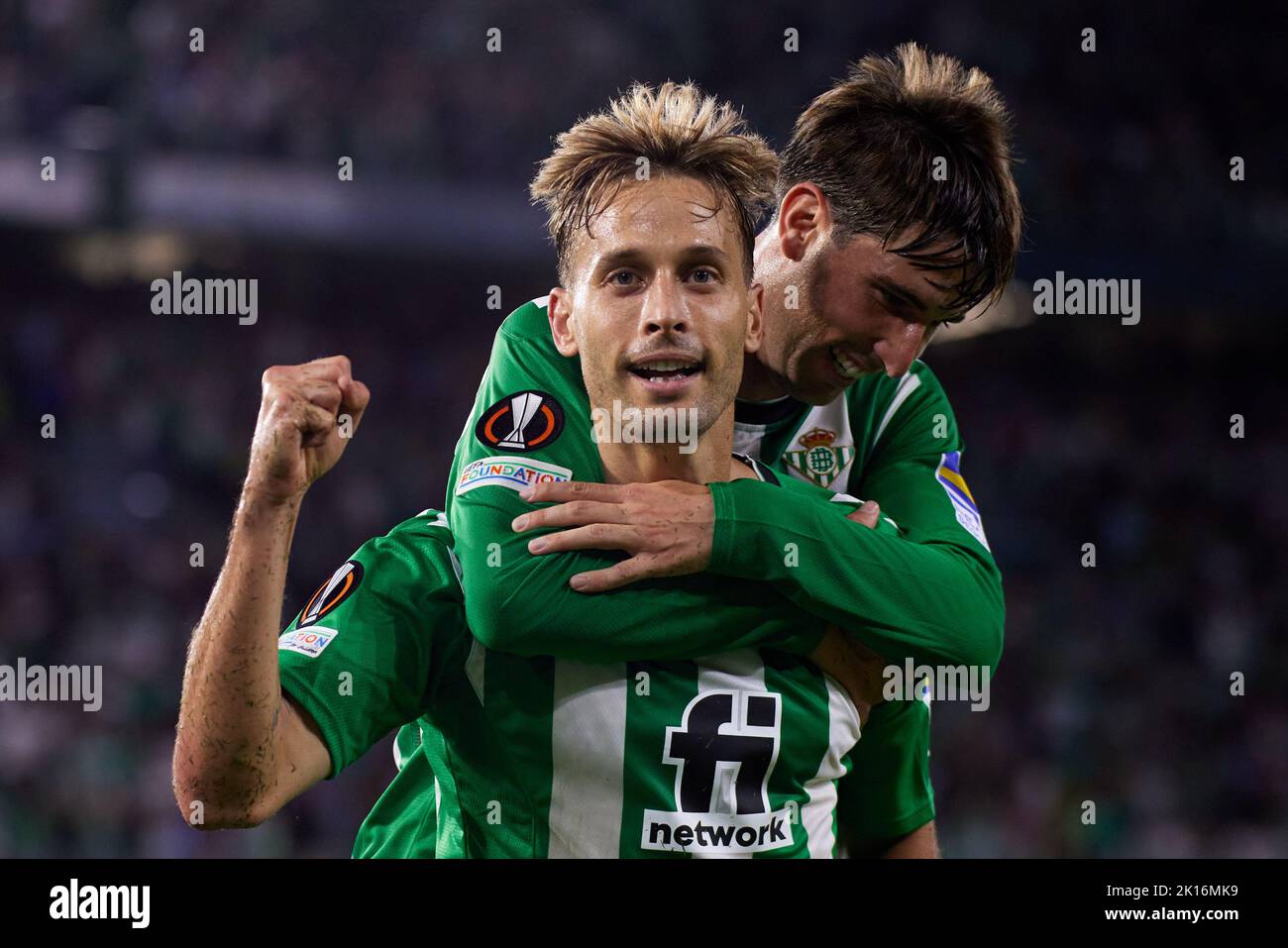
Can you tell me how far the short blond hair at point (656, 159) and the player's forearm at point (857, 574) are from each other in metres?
0.44

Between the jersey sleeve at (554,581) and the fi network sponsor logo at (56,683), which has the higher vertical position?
the jersey sleeve at (554,581)

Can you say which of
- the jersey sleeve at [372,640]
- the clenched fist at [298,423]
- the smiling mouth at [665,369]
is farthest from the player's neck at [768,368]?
the clenched fist at [298,423]

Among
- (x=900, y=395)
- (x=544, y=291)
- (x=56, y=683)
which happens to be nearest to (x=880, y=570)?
(x=900, y=395)

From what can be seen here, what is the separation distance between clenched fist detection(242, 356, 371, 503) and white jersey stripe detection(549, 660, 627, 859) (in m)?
0.59

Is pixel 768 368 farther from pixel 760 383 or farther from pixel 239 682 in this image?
pixel 239 682

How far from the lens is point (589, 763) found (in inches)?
85.7

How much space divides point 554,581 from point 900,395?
1.09 metres

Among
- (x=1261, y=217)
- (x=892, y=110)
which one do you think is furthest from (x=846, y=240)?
(x=1261, y=217)

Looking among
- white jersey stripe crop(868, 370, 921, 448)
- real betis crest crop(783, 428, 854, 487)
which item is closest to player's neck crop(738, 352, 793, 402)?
real betis crest crop(783, 428, 854, 487)

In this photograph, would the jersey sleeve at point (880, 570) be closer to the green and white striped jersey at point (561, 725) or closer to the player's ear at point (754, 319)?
the green and white striped jersey at point (561, 725)

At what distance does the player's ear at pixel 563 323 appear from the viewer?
7.64 feet
